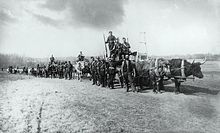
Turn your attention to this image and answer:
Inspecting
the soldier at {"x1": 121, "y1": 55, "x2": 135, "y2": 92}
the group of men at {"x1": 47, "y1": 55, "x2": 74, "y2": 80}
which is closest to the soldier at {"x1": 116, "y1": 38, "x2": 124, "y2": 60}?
the soldier at {"x1": 121, "y1": 55, "x2": 135, "y2": 92}

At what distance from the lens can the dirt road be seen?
819 cm

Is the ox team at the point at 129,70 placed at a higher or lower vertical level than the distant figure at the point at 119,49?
lower

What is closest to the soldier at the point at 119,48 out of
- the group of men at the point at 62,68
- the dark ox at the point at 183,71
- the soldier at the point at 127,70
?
the soldier at the point at 127,70

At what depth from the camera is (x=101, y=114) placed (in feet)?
30.8

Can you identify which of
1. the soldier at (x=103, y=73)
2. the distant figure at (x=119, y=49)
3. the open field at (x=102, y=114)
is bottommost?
the open field at (x=102, y=114)

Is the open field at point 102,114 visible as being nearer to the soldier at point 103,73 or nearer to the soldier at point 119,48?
the soldier at point 119,48

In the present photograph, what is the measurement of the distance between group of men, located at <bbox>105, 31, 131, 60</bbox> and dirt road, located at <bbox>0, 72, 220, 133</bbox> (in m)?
5.53

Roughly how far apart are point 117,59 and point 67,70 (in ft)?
39.3

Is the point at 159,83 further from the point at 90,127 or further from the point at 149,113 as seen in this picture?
the point at 90,127

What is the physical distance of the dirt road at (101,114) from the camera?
8.19 m

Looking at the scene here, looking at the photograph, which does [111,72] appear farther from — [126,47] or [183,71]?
[183,71]

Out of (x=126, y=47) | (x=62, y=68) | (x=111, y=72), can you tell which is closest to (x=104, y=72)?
(x=111, y=72)

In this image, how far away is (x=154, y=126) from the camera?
8594 mm

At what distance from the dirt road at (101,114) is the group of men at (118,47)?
5.53 m
